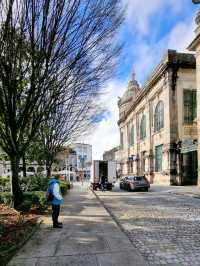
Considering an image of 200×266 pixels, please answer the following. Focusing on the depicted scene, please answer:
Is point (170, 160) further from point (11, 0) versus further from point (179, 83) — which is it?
point (11, 0)

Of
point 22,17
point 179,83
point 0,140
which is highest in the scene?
point 179,83

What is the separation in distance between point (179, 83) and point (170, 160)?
28.8 ft

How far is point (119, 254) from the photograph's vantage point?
23.0 ft

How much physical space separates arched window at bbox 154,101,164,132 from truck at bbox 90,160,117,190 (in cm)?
957

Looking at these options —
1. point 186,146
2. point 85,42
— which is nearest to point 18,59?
point 85,42

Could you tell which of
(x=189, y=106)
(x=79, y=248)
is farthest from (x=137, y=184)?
(x=79, y=248)

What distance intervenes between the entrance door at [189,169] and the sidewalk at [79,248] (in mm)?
29953

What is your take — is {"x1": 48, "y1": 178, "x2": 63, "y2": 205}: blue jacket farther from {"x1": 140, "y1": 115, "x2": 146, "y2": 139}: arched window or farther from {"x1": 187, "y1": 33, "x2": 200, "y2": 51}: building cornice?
{"x1": 140, "y1": 115, "x2": 146, "y2": 139}: arched window

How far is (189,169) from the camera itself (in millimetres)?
39781

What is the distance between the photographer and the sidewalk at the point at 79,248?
648cm

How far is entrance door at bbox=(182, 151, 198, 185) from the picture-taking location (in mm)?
39438

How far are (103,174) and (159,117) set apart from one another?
1233 centimetres

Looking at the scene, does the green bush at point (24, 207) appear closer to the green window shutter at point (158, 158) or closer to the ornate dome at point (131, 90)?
the green window shutter at point (158, 158)

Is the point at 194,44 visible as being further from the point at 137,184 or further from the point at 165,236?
the point at 165,236
